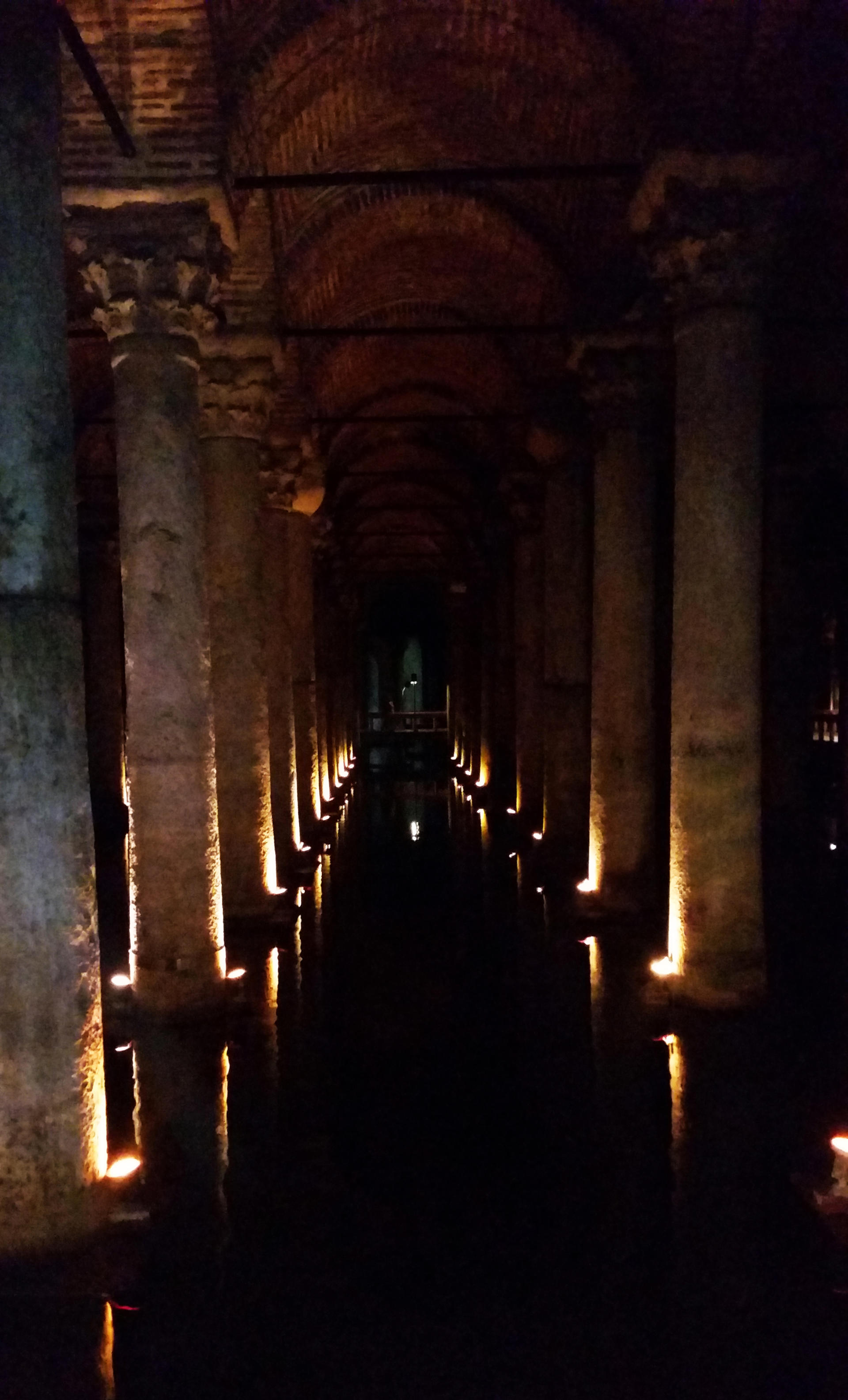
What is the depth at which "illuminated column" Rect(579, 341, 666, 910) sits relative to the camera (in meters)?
9.24

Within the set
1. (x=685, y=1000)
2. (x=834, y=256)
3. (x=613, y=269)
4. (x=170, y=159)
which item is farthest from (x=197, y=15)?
(x=685, y=1000)

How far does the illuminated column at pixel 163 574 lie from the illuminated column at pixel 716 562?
286 centimetres

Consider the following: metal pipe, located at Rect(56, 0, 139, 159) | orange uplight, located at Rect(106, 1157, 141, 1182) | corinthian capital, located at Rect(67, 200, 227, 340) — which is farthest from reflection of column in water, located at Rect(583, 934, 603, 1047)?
metal pipe, located at Rect(56, 0, 139, 159)

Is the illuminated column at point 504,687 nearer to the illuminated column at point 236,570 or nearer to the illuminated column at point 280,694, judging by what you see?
the illuminated column at point 280,694

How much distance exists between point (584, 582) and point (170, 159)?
6.34 m

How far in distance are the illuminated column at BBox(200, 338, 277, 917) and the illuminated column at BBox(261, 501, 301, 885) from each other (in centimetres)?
228

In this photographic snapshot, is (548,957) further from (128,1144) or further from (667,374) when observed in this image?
(667,374)

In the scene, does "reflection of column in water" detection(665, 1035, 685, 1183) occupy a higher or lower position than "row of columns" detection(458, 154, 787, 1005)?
lower

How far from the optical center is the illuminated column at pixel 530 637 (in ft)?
48.6

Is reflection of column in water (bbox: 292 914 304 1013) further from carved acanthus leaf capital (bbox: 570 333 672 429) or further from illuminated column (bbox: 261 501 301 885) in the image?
carved acanthus leaf capital (bbox: 570 333 672 429)

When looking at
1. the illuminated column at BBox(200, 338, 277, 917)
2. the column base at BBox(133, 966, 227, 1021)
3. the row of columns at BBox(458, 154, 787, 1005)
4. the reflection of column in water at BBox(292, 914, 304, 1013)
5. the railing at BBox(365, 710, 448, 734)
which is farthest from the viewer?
the railing at BBox(365, 710, 448, 734)

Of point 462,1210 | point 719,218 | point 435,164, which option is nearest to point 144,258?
point 719,218

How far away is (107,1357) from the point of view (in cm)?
364

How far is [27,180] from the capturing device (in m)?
4.12
